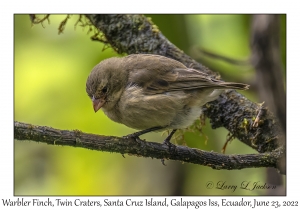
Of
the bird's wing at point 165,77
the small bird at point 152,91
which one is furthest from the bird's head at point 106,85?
the bird's wing at point 165,77

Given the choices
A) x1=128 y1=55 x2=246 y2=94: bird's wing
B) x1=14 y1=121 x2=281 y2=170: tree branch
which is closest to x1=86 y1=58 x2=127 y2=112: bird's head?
x1=128 y1=55 x2=246 y2=94: bird's wing

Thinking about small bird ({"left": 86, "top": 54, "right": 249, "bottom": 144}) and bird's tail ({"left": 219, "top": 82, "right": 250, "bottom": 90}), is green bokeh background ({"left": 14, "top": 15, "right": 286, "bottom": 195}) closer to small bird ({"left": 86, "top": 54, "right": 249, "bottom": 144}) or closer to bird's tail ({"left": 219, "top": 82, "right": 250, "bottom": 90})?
small bird ({"left": 86, "top": 54, "right": 249, "bottom": 144})

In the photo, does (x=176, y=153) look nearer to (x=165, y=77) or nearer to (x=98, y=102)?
(x=165, y=77)

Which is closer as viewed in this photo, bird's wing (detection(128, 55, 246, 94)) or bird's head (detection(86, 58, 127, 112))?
bird's wing (detection(128, 55, 246, 94))

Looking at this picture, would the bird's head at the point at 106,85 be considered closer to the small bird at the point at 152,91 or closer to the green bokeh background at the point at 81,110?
the small bird at the point at 152,91

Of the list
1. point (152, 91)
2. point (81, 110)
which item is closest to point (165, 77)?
point (152, 91)
